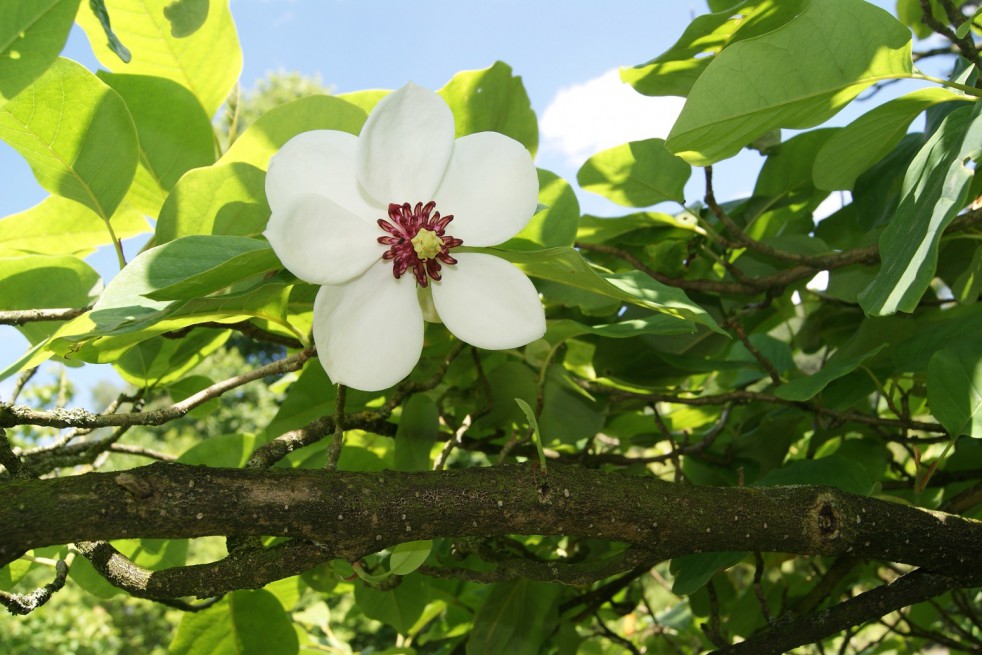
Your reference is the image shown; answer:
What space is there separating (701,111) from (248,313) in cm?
36

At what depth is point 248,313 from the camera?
60 cm

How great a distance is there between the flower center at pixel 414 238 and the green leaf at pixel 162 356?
16.0 inches

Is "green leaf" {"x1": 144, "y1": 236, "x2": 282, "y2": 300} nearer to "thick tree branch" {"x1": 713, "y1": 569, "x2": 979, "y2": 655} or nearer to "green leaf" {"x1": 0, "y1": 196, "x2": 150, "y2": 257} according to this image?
"green leaf" {"x1": 0, "y1": 196, "x2": 150, "y2": 257}

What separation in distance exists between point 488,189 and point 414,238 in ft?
0.18

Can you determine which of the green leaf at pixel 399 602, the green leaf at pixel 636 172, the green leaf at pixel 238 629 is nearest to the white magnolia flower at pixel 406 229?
the green leaf at pixel 636 172

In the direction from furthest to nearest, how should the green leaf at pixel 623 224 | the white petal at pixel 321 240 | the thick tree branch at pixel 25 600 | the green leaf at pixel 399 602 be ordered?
1. the green leaf at pixel 399 602
2. the green leaf at pixel 623 224
3. the thick tree branch at pixel 25 600
4. the white petal at pixel 321 240

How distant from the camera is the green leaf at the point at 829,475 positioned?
786 millimetres

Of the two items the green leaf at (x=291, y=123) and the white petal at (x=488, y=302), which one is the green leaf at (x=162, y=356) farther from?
the white petal at (x=488, y=302)

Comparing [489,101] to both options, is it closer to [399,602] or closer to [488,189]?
[488,189]

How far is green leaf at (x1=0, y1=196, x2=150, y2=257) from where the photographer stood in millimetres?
714

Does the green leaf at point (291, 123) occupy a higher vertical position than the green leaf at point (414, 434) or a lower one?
higher

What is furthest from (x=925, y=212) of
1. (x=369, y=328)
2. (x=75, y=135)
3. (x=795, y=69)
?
(x=75, y=135)

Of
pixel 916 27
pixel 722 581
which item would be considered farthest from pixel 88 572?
pixel 916 27

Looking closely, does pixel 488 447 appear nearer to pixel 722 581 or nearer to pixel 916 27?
pixel 722 581
